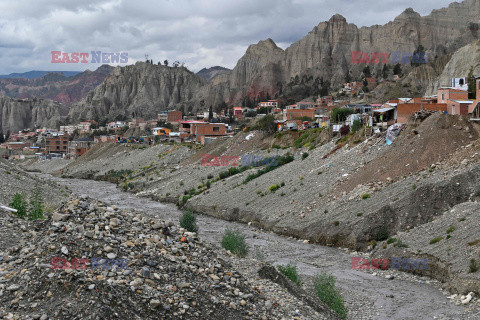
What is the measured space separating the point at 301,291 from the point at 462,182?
59.1 ft

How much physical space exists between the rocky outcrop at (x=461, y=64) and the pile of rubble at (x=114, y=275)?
80.7m

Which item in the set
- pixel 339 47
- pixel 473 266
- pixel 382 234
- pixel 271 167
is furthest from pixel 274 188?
pixel 339 47

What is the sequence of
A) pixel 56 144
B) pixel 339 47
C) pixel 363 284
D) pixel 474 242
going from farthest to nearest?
pixel 339 47
pixel 56 144
pixel 474 242
pixel 363 284

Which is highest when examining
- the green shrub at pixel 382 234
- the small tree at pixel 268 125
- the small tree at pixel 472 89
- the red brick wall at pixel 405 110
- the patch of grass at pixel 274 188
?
the small tree at pixel 472 89

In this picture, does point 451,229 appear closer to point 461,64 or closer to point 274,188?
point 274,188

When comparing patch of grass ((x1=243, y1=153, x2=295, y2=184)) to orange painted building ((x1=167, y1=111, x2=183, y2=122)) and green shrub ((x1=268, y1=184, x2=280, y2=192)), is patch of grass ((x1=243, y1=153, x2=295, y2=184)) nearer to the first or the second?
green shrub ((x1=268, y1=184, x2=280, y2=192))

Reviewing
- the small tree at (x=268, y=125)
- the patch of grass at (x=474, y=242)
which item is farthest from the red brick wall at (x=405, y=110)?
the small tree at (x=268, y=125)

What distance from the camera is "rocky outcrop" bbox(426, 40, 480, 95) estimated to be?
84438 mm

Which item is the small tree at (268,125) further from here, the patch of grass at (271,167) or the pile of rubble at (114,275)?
the pile of rubble at (114,275)

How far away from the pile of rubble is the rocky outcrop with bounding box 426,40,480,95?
80.7 metres

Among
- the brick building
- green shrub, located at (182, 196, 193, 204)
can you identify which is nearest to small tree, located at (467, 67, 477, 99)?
green shrub, located at (182, 196, 193, 204)

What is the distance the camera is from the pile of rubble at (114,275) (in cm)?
1166

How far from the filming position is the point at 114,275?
1261cm

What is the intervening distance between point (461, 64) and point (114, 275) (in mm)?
88034
